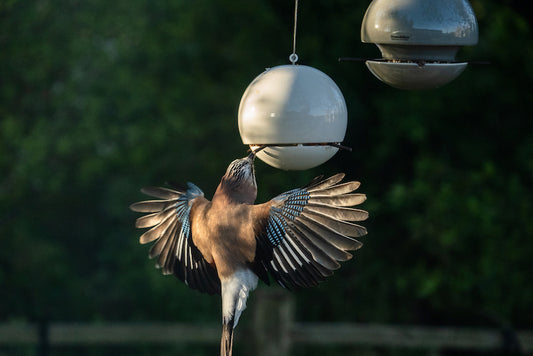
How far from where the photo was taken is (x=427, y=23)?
8.78ft

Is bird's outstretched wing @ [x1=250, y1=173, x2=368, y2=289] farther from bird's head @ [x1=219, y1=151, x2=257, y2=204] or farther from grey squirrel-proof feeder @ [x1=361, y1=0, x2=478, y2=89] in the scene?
grey squirrel-proof feeder @ [x1=361, y1=0, x2=478, y2=89]

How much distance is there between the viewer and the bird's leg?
2744 millimetres

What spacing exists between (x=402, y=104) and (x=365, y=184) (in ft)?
3.05

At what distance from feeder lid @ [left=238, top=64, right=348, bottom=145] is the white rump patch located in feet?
1.58

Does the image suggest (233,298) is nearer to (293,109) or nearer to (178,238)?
(178,238)

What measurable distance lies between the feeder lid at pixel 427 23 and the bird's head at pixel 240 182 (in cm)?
67

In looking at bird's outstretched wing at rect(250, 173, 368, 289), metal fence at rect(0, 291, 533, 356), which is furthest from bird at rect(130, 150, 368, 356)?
metal fence at rect(0, 291, 533, 356)

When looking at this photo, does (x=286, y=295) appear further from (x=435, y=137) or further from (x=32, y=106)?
(x=32, y=106)

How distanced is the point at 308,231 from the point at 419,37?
2.57ft

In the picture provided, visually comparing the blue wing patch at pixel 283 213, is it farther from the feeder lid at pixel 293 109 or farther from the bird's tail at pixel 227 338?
the bird's tail at pixel 227 338

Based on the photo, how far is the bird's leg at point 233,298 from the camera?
2744mm

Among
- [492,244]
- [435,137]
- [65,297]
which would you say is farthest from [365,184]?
[65,297]

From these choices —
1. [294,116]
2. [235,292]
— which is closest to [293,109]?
[294,116]

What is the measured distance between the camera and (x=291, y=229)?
8.67 ft
